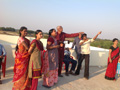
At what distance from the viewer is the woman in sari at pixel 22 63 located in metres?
2.78

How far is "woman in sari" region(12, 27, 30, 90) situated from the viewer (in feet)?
9.11

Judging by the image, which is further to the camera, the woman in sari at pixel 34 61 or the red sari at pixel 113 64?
the red sari at pixel 113 64

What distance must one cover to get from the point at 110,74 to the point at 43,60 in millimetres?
2977

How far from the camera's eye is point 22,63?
2793 mm

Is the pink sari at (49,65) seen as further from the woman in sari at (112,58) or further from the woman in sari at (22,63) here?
the woman in sari at (112,58)

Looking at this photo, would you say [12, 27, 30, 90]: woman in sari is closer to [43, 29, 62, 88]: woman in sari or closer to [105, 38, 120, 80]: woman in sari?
[43, 29, 62, 88]: woman in sari

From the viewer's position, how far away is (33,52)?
111 inches

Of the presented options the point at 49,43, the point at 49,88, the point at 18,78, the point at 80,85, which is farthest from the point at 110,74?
the point at 18,78

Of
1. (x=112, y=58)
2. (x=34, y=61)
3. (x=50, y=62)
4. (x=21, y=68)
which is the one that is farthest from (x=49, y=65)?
(x=112, y=58)

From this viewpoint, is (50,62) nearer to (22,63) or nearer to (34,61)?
(34,61)

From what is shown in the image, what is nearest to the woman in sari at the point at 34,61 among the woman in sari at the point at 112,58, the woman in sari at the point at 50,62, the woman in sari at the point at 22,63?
the woman in sari at the point at 22,63

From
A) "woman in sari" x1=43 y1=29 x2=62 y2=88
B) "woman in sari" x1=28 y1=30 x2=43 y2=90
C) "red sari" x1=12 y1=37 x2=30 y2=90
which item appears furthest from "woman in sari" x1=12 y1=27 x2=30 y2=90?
"woman in sari" x1=43 y1=29 x2=62 y2=88

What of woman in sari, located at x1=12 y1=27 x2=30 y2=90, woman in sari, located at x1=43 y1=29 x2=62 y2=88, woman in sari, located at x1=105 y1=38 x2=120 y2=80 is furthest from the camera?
woman in sari, located at x1=105 y1=38 x2=120 y2=80

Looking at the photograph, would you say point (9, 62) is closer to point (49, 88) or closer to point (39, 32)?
point (49, 88)
